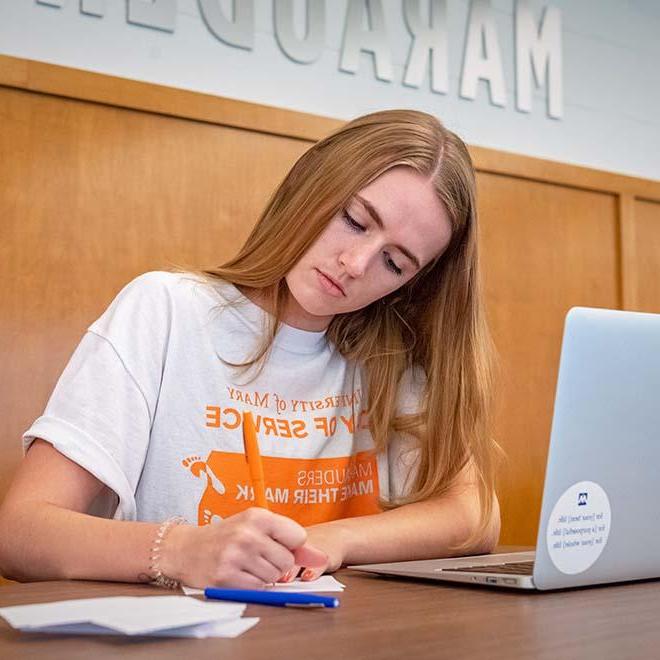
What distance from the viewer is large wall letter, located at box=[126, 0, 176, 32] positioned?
2311 millimetres

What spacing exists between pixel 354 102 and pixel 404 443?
1.31 m

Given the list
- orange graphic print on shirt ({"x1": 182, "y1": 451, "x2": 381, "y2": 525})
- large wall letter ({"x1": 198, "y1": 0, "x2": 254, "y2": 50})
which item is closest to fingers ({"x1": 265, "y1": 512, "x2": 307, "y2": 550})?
orange graphic print on shirt ({"x1": 182, "y1": 451, "x2": 381, "y2": 525})

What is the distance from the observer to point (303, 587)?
97 cm

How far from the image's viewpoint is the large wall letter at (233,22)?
2416 mm

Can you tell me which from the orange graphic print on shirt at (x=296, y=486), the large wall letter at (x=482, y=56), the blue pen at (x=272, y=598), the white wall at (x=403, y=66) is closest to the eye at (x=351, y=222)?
the orange graphic print on shirt at (x=296, y=486)

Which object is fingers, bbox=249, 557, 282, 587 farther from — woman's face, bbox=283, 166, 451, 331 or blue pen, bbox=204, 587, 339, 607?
woman's face, bbox=283, 166, 451, 331

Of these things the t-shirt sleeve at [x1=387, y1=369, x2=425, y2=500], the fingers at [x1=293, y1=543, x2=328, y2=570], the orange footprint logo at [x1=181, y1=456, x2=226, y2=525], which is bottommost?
the fingers at [x1=293, y1=543, x2=328, y2=570]

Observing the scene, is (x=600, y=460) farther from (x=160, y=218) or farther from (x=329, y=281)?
(x=160, y=218)

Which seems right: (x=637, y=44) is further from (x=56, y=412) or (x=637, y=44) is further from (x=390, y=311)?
(x=56, y=412)

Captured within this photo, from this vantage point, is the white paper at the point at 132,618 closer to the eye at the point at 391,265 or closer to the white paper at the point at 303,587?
the white paper at the point at 303,587

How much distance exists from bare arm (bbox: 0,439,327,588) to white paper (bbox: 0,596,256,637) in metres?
0.15

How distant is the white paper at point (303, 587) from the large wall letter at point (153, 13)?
166 cm

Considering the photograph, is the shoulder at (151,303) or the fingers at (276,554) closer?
the fingers at (276,554)

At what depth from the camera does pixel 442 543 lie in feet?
4.46
